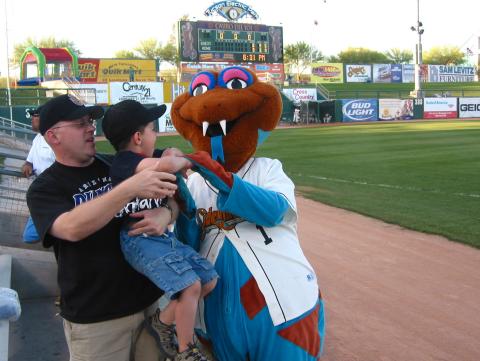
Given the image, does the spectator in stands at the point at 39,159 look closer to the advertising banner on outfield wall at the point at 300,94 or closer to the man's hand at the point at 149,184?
the man's hand at the point at 149,184

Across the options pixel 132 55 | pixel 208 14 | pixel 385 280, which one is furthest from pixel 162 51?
pixel 385 280

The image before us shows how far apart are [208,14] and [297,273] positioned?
42.4m

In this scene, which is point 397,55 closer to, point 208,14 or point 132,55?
point 132,55

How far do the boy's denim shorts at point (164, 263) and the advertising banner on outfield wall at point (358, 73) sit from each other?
6654 centimetres

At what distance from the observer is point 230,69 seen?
8.90ft

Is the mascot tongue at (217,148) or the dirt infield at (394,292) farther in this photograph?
the dirt infield at (394,292)

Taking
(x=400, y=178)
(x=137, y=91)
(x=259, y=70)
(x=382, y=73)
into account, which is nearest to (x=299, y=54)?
(x=382, y=73)

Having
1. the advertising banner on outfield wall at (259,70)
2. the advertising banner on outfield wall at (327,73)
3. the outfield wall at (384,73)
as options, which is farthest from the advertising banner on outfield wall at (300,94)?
the advertising banner on outfield wall at (327,73)

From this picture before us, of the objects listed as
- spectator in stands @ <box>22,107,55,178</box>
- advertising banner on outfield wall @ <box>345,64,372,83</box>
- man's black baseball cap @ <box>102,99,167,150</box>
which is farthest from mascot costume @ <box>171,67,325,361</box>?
advertising banner on outfield wall @ <box>345,64,372,83</box>

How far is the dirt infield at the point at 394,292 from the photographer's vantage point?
383 centimetres

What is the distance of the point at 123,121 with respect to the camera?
2244 millimetres

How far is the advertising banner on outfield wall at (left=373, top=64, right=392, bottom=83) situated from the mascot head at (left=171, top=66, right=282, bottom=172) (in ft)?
226

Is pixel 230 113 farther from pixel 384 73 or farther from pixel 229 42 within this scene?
pixel 384 73

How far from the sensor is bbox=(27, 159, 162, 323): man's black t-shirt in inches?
89.0
